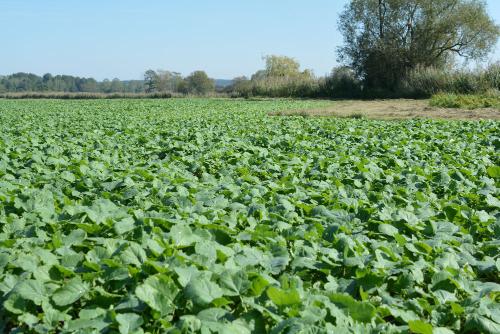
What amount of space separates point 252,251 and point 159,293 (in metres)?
0.92

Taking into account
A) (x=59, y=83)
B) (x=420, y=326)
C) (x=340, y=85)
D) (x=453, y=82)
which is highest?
(x=59, y=83)

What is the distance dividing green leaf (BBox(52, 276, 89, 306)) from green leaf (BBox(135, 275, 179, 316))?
1.34 feet

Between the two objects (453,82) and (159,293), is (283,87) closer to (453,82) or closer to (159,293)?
(453,82)

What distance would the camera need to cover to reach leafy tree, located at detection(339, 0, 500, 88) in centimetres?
4231

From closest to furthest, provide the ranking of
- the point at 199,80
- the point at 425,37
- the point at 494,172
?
the point at 494,172 < the point at 425,37 < the point at 199,80

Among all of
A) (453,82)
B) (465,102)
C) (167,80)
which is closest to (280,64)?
(167,80)

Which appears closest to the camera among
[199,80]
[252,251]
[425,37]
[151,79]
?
[252,251]

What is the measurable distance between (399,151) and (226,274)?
22.4ft

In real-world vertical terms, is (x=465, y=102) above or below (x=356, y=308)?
above

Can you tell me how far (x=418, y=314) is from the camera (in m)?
2.93

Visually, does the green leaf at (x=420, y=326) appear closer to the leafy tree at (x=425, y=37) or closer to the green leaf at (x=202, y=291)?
the green leaf at (x=202, y=291)

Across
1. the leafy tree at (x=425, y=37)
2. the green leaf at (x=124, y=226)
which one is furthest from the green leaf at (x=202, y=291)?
the leafy tree at (x=425, y=37)

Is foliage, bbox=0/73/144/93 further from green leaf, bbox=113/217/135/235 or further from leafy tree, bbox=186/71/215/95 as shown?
green leaf, bbox=113/217/135/235

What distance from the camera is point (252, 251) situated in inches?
131
